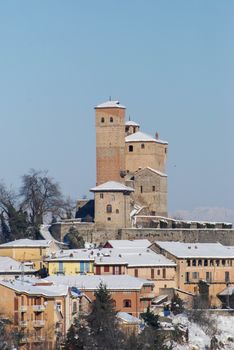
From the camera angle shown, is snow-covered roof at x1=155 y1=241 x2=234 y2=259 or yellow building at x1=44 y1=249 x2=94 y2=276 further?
snow-covered roof at x1=155 y1=241 x2=234 y2=259

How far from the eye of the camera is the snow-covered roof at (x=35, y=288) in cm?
6669

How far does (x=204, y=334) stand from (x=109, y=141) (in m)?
18.6

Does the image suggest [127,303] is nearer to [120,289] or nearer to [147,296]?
[120,289]

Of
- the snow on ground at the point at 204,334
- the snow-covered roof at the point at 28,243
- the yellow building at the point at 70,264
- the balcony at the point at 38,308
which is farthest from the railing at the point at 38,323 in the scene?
the snow-covered roof at the point at 28,243

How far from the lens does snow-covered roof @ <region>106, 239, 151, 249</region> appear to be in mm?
84312

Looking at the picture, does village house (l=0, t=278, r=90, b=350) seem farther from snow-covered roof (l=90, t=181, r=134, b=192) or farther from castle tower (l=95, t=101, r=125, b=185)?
castle tower (l=95, t=101, r=125, b=185)

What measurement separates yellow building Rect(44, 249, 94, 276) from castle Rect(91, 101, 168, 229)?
6.78 metres

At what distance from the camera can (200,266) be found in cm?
8338

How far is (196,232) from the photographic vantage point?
89.7 metres

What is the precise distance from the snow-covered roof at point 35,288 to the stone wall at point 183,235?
16.1 m

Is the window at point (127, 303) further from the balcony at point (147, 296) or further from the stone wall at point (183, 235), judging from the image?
the stone wall at point (183, 235)

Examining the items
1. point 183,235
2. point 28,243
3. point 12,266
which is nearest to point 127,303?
point 12,266

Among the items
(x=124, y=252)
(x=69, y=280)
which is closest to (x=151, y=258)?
(x=124, y=252)

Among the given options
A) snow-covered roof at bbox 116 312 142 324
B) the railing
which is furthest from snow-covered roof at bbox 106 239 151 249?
the railing
